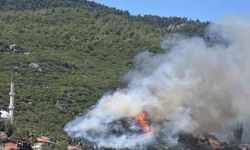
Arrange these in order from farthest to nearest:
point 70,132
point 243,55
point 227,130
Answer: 1. point 70,132
2. point 243,55
3. point 227,130

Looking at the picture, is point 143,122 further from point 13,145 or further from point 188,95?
point 13,145

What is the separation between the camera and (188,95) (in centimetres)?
5131

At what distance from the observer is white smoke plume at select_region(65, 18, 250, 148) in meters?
51.1

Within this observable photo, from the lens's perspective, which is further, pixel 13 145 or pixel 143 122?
pixel 13 145

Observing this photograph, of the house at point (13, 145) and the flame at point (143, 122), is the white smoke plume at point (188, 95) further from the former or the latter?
the house at point (13, 145)

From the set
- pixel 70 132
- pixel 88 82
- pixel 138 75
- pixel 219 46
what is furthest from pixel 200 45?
pixel 88 82

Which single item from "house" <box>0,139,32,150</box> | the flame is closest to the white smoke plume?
the flame

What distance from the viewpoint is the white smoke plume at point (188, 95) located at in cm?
5109

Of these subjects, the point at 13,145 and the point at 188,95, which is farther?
the point at 13,145

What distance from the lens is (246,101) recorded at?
51594 millimetres

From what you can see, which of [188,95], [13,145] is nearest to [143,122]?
[188,95]

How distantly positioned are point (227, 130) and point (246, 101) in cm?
236

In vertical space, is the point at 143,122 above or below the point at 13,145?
below

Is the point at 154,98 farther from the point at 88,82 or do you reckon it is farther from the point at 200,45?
the point at 88,82
